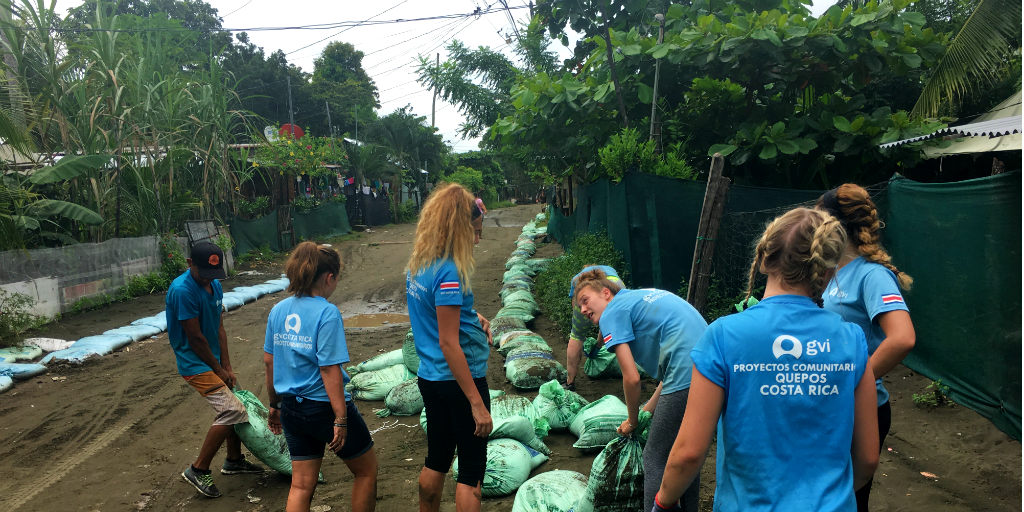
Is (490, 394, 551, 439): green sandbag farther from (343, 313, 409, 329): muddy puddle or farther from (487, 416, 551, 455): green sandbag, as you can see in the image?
(343, 313, 409, 329): muddy puddle

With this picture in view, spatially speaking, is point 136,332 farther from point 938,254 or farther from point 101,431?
point 938,254

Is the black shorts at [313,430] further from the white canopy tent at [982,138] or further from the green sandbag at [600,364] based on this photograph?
the white canopy tent at [982,138]

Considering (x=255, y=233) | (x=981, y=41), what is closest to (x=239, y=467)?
(x=981, y=41)

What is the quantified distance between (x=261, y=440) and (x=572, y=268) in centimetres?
444

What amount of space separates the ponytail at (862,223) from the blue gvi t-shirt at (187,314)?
10.0ft

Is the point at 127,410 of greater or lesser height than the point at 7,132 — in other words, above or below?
below

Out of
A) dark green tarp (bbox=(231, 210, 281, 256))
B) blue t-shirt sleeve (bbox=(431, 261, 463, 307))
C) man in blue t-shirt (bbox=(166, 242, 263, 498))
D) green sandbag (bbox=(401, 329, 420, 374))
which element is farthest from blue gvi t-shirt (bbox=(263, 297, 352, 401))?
dark green tarp (bbox=(231, 210, 281, 256))

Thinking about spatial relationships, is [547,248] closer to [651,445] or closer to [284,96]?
[651,445]

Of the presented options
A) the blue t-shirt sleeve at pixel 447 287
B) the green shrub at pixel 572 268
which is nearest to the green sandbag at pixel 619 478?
the blue t-shirt sleeve at pixel 447 287

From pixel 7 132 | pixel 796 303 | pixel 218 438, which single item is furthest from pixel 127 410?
pixel 796 303

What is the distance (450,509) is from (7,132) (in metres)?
6.81

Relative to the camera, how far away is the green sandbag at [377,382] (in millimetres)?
4965

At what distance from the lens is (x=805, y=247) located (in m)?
1.31

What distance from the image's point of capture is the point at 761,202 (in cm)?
554
